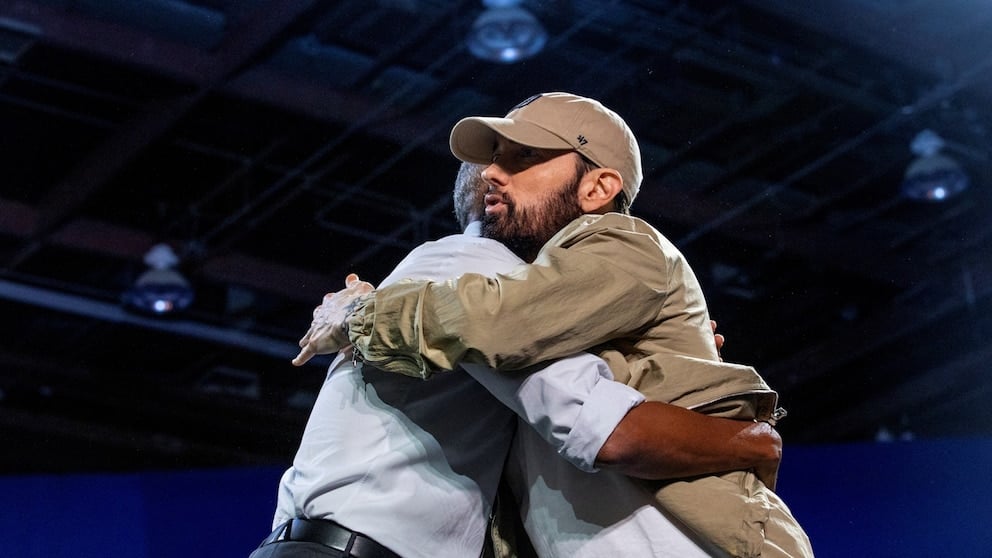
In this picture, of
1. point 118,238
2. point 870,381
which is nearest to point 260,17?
point 118,238

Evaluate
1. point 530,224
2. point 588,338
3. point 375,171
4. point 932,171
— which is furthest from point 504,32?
point 588,338

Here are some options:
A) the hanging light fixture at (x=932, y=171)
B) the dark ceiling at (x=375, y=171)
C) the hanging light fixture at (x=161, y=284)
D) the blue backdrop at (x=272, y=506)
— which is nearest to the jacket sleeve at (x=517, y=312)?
the blue backdrop at (x=272, y=506)

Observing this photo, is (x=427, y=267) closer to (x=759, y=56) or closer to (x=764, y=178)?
(x=759, y=56)

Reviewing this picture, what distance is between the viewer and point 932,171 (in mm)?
6027

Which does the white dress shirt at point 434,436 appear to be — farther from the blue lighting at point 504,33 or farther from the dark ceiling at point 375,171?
the dark ceiling at point 375,171

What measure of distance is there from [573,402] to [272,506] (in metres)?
2.38

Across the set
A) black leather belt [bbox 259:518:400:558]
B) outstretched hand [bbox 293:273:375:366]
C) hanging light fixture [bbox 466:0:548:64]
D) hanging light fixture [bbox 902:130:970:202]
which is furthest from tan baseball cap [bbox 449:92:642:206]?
hanging light fixture [bbox 902:130:970:202]

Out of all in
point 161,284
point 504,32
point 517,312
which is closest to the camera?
point 517,312

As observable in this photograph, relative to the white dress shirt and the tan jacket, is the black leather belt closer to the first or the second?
the white dress shirt

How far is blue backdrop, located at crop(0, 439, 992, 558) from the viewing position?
11.3 ft

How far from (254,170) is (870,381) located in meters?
5.34

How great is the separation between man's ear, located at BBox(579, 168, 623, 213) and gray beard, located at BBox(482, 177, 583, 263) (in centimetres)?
2

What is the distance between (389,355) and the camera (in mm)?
1497

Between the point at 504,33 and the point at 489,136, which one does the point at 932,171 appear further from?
the point at 489,136
